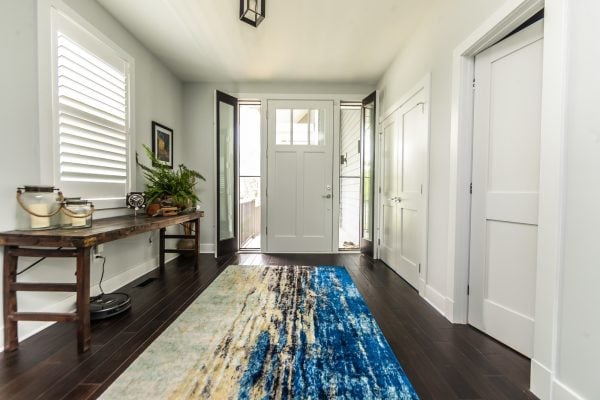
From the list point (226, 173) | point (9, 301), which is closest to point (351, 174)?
point (226, 173)

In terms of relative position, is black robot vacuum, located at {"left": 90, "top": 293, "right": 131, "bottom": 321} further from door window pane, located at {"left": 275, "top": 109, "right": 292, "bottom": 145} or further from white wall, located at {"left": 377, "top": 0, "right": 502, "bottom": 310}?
door window pane, located at {"left": 275, "top": 109, "right": 292, "bottom": 145}

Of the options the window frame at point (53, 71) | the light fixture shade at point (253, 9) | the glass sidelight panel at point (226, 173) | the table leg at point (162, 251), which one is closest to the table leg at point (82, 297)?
the window frame at point (53, 71)

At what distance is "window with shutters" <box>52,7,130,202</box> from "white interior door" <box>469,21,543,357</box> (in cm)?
314

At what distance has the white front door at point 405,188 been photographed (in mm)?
2672

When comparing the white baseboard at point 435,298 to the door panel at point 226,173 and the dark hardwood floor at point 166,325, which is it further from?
the door panel at point 226,173

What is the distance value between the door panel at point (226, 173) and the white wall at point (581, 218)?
3.67 meters

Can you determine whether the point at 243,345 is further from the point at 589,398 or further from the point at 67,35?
the point at 67,35

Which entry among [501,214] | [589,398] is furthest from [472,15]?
[589,398]

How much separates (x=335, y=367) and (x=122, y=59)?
339cm

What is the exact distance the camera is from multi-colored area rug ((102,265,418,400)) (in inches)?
51.4

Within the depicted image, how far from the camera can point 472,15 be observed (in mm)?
1927

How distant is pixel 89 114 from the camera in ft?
7.68

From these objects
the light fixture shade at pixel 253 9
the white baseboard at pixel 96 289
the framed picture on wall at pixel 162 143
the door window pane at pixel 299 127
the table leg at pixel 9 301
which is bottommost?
the white baseboard at pixel 96 289

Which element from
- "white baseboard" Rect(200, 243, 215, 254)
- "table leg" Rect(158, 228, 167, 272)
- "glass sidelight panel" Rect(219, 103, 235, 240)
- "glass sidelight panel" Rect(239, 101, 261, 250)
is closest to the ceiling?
"glass sidelight panel" Rect(219, 103, 235, 240)
